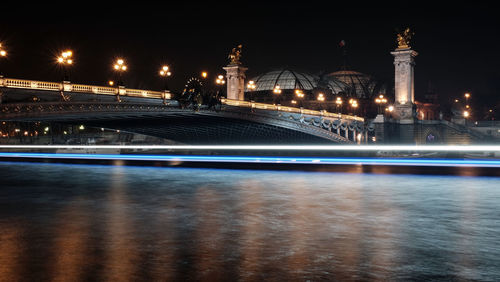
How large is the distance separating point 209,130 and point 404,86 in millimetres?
42445

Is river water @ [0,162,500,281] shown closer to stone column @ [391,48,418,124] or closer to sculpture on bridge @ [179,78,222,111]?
sculpture on bridge @ [179,78,222,111]

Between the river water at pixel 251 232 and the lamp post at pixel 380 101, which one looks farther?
the lamp post at pixel 380 101

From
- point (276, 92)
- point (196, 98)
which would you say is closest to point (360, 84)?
point (276, 92)

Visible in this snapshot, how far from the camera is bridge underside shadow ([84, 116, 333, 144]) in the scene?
160 ft

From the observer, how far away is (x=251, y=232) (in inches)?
363

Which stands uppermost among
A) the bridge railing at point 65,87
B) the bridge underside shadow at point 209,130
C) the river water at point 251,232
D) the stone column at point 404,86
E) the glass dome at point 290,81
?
the glass dome at point 290,81

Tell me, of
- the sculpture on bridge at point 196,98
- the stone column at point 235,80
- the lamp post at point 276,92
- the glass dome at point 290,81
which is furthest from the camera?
the glass dome at point 290,81

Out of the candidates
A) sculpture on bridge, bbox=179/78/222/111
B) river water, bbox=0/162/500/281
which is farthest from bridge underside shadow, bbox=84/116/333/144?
river water, bbox=0/162/500/281

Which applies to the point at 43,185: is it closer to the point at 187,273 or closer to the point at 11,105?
the point at 187,273

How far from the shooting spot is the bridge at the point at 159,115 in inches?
1344

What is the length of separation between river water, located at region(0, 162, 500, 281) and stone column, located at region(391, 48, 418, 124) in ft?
239

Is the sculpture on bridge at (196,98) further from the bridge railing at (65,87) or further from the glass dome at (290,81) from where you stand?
the glass dome at (290,81)

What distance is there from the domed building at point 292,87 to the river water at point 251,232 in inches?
4497

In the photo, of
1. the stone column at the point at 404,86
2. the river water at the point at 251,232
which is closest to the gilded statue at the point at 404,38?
the stone column at the point at 404,86
